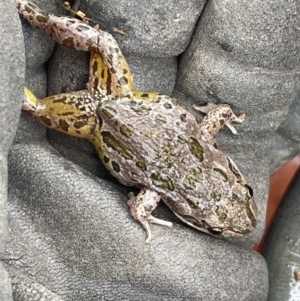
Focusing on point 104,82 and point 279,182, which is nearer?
point 104,82

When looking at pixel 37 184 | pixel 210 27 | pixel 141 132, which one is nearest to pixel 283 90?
pixel 210 27

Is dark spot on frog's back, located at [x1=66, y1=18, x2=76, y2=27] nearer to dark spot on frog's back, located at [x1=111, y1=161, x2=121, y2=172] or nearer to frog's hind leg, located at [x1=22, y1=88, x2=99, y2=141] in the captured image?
frog's hind leg, located at [x1=22, y1=88, x2=99, y2=141]

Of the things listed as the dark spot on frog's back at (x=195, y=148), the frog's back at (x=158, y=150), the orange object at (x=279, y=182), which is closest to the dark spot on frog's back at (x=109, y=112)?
the frog's back at (x=158, y=150)

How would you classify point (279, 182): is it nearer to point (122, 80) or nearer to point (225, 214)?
point (225, 214)

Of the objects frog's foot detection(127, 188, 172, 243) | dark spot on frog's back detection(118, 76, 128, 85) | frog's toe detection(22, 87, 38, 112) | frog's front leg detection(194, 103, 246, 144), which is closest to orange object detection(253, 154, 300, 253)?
frog's front leg detection(194, 103, 246, 144)

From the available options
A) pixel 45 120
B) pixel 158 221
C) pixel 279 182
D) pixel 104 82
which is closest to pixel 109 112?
pixel 104 82
